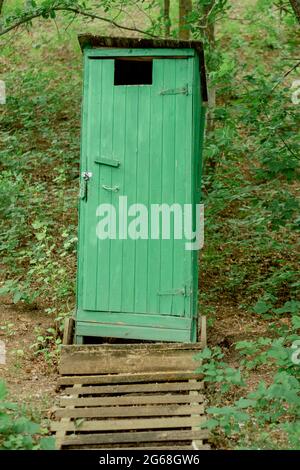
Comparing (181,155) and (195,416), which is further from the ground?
(181,155)

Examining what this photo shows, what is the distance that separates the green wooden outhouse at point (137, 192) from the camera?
6.02m

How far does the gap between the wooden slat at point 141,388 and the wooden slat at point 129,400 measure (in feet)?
0.33

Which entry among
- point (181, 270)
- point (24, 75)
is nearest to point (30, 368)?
point (181, 270)

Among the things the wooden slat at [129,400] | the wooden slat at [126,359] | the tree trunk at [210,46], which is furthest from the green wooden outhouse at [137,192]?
the tree trunk at [210,46]

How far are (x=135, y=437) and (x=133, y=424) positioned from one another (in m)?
0.19

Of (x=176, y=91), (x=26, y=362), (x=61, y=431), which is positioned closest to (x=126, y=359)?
(x=26, y=362)

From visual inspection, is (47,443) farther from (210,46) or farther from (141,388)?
(210,46)

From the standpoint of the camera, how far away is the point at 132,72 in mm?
6969

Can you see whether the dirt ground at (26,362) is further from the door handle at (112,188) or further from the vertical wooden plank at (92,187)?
the door handle at (112,188)

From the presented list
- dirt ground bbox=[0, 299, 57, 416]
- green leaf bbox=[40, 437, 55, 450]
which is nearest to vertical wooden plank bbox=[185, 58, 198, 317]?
dirt ground bbox=[0, 299, 57, 416]

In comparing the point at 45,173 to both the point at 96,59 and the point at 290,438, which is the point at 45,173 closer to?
the point at 96,59

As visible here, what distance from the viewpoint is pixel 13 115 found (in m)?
12.4

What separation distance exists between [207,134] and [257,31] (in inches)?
259

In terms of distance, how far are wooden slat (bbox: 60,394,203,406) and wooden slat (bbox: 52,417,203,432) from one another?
10.4 inches
